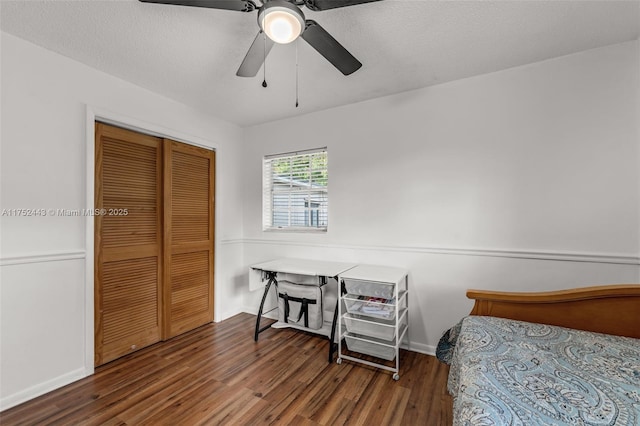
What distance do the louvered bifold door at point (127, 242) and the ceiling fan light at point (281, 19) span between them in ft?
6.23

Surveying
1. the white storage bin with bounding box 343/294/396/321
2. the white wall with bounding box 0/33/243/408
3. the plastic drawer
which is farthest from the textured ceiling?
the plastic drawer

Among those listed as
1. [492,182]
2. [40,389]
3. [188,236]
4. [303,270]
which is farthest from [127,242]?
[492,182]

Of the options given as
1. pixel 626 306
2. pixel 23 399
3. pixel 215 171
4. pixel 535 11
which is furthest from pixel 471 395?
pixel 215 171

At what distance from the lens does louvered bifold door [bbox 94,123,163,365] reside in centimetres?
227

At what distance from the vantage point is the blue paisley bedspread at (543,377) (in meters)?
0.87

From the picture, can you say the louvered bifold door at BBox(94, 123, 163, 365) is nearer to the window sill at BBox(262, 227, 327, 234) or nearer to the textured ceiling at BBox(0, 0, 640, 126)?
the textured ceiling at BBox(0, 0, 640, 126)

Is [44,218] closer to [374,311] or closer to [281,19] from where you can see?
[281,19]

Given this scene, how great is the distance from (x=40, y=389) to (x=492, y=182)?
370 cm

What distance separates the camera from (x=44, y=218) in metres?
1.96

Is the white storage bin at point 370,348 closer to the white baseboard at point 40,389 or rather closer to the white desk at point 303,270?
the white desk at point 303,270

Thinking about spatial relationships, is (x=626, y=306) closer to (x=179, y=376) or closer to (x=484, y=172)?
(x=484, y=172)

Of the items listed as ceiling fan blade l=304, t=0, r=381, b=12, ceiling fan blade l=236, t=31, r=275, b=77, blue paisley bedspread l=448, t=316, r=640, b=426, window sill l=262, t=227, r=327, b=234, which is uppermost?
ceiling fan blade l=304, t=0, r=381, b=12

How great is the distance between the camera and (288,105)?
114 inches

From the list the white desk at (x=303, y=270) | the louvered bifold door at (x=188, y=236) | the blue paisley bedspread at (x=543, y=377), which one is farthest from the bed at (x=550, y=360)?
the louvered bifold door at (x=188, y=236)
